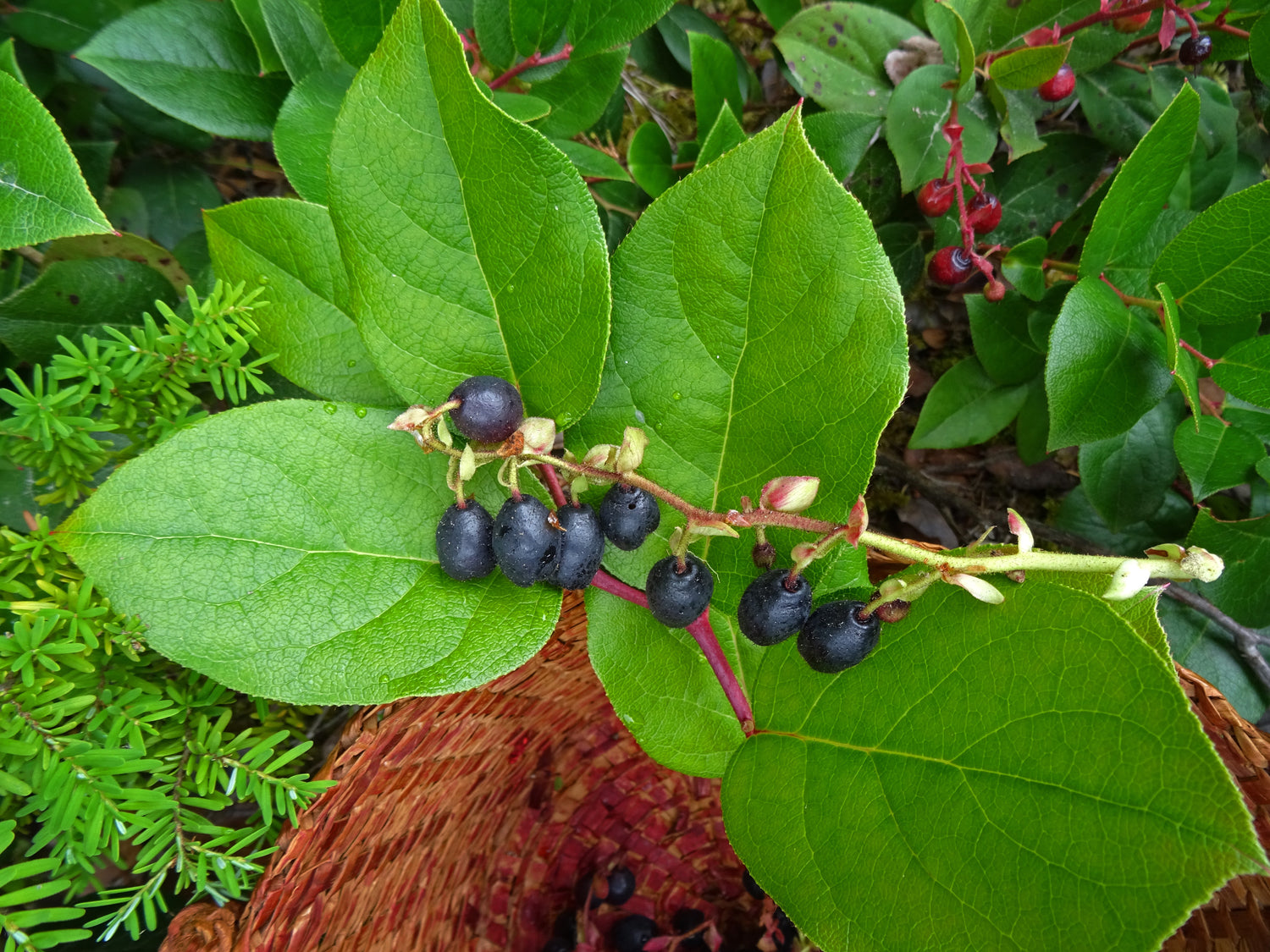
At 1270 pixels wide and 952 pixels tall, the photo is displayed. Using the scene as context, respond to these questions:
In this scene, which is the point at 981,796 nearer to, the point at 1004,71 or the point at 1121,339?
the point at 1121,339

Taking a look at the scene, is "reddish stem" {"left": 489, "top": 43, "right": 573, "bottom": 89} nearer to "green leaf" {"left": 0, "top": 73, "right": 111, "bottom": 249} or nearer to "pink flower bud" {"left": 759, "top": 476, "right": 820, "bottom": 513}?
"green leaf" {"left": 0, "top": 73, "right": 111, "bottom": 249}

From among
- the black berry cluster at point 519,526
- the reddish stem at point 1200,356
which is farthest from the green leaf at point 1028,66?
the black berry cluster at point 519,526

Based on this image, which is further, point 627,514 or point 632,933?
point 632,933

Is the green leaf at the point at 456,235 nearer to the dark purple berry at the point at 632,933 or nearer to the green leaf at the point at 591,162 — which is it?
the green leaf at the point at 591,162

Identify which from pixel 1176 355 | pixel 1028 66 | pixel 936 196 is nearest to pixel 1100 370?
pixel 1176 355

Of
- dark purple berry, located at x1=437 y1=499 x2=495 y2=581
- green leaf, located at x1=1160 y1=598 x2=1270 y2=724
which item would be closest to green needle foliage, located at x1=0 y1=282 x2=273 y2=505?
dark purple berry, located at x1=437 y1=499 x2=495 y2=581

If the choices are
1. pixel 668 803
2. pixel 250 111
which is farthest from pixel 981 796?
pixel 250 111

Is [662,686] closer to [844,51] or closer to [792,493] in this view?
[792,493]
